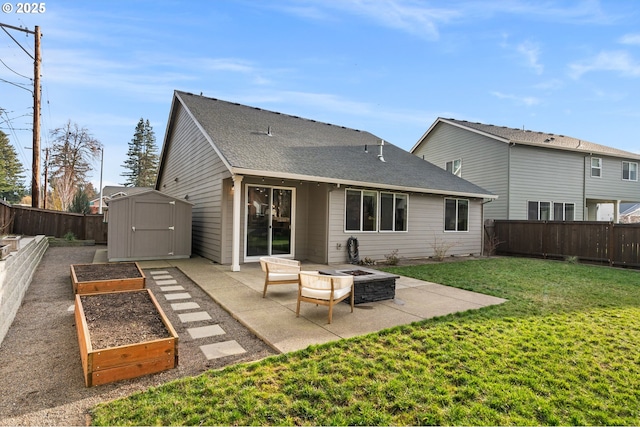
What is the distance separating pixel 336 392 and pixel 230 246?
267 inches

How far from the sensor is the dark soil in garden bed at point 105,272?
604 centimetres

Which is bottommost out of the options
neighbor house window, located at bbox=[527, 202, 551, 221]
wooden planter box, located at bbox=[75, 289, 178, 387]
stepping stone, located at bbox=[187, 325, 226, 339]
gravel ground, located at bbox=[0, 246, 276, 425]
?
stepping stone, located at bbox=[187, 325, 226, 339]

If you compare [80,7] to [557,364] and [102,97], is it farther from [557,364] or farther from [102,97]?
A: [557,364]

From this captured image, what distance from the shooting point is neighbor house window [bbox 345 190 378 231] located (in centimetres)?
974

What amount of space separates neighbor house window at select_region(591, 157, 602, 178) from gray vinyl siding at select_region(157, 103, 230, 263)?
1918cm

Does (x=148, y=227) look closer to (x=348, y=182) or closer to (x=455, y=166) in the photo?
(x=348, y=182)

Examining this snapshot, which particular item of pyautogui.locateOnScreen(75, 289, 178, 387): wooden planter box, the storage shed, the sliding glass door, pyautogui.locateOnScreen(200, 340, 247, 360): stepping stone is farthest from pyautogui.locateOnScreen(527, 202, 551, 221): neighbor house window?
pyautogui.locateOnScreen(75, 289, 178, 387): wooden planter box

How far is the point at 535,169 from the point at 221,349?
56.7ft

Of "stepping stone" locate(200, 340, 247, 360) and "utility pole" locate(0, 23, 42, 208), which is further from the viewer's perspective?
"utility pole" locate(0, 23, 42, 208)

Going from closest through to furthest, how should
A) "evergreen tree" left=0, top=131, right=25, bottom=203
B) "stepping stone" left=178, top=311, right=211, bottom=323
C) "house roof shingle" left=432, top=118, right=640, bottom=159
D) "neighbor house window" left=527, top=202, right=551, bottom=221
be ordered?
1. "stepping stone" left=178, top=311, right=211, bottom=323
2. "house roof shingle" left=432, top=118, right=640, bottom=159
3. "neighbor house window" left=527, top=202, right=551, bottom=221
4. "evergreen tree" left=0, top=131, right=25, bottom=203

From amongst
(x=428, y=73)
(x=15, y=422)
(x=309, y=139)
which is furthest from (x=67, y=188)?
(x=15, y=422)

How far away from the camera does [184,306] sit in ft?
16.5

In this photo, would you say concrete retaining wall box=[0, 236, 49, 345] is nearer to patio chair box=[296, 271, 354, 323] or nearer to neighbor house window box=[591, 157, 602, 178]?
patio chair box=[296, 271, 354, 323]

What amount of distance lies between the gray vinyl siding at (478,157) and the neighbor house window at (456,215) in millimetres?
4084
